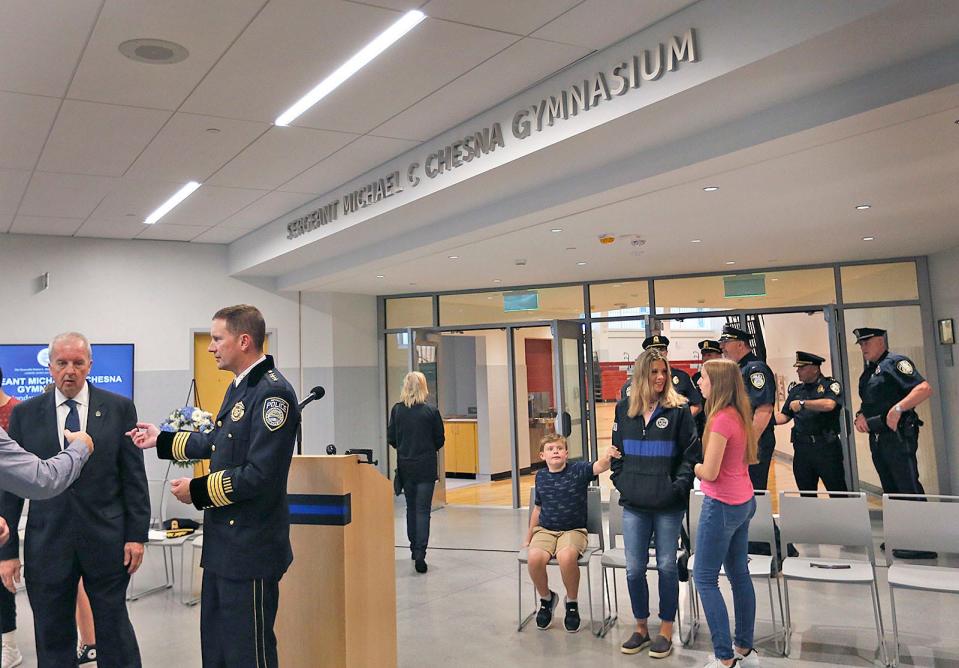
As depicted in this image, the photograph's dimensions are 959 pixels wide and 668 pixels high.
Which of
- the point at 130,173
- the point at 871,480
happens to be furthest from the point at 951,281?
the point at 130,173

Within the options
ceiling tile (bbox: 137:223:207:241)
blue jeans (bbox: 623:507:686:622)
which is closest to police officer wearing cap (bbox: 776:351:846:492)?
blue jeans (bbox: 623:507:686:622)

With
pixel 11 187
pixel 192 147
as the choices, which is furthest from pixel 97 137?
pixel 11 187

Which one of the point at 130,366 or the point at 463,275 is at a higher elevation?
the point at 463,275

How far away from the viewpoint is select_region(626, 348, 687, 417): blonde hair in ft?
13.7

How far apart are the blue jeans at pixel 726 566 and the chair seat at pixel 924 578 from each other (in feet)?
2.51

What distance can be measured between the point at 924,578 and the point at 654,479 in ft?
4.67

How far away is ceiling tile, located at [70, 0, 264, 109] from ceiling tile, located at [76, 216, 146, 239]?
3.43 meters

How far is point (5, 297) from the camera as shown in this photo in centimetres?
790

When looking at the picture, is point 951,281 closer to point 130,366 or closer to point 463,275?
point 463,275

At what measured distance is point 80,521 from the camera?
3172 mm

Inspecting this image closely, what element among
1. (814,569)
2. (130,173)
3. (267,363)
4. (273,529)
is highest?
(130,173)

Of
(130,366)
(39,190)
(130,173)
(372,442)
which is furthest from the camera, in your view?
(372,442)

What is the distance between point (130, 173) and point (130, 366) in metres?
3.23

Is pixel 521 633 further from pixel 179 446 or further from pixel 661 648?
pixel 179 446
